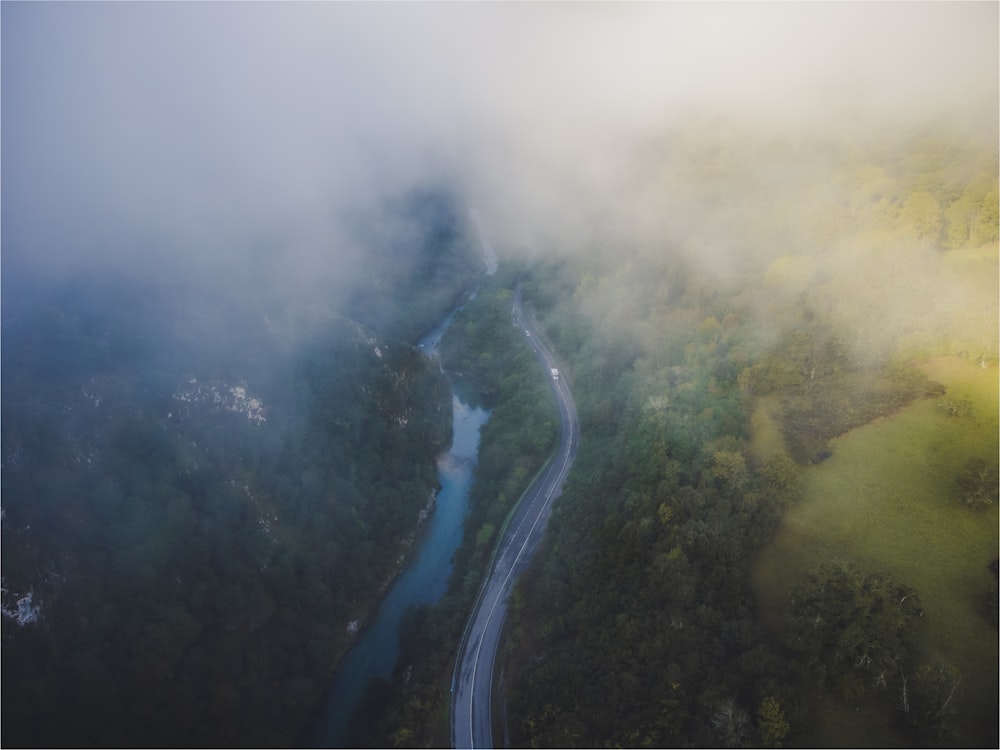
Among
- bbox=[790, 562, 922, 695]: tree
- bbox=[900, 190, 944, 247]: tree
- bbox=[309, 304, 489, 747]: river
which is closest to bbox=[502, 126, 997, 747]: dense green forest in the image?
bbox=[790, 562, 922, 695]: tree

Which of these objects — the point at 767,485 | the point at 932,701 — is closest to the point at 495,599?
the point at 767,485

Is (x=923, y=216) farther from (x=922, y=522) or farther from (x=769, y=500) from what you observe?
(x=769, y=500)

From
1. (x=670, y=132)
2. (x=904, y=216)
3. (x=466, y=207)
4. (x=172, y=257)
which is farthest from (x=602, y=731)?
(x=466, y=207)

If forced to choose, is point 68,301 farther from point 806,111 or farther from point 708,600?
point 806,111

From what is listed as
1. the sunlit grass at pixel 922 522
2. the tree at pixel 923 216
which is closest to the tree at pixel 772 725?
the sunlit grass at pixel 922 522

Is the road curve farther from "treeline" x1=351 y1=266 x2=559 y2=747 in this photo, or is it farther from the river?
the river
